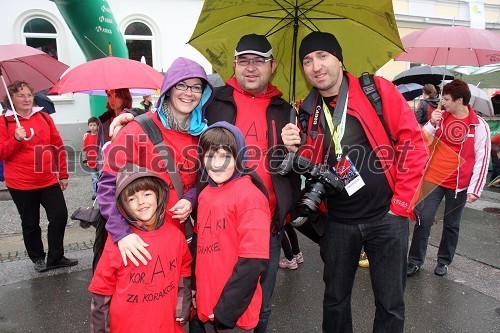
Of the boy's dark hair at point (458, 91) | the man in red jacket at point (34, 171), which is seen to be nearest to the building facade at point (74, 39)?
the man in red jacket at point (34, 171)

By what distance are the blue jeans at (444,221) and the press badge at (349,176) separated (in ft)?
6.83

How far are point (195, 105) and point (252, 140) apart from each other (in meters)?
0.41

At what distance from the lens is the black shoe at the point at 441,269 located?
163 inches

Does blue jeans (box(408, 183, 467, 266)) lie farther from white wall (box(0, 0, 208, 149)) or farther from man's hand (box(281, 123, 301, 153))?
white wall (box(0, 0, 208, 149))

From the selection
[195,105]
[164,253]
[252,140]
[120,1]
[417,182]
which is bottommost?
[164,253]

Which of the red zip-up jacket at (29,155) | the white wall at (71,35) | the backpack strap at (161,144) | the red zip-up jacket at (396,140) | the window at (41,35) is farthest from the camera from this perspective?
the window at (41,35)

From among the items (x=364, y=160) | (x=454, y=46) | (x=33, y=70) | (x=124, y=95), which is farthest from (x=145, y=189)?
(x=454, y=46)

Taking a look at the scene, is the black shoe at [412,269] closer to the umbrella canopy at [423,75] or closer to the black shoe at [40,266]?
the black shoe at [40,266]

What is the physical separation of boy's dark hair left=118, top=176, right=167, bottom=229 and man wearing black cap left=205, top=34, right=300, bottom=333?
Result: 0.54 metres

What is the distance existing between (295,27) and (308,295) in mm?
2474

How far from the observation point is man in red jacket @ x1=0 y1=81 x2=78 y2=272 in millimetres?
3863

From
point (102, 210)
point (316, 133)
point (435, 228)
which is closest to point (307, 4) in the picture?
point (316, 133)

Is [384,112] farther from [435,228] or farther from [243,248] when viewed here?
[435,228]

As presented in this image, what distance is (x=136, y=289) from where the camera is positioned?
1.97 meters
